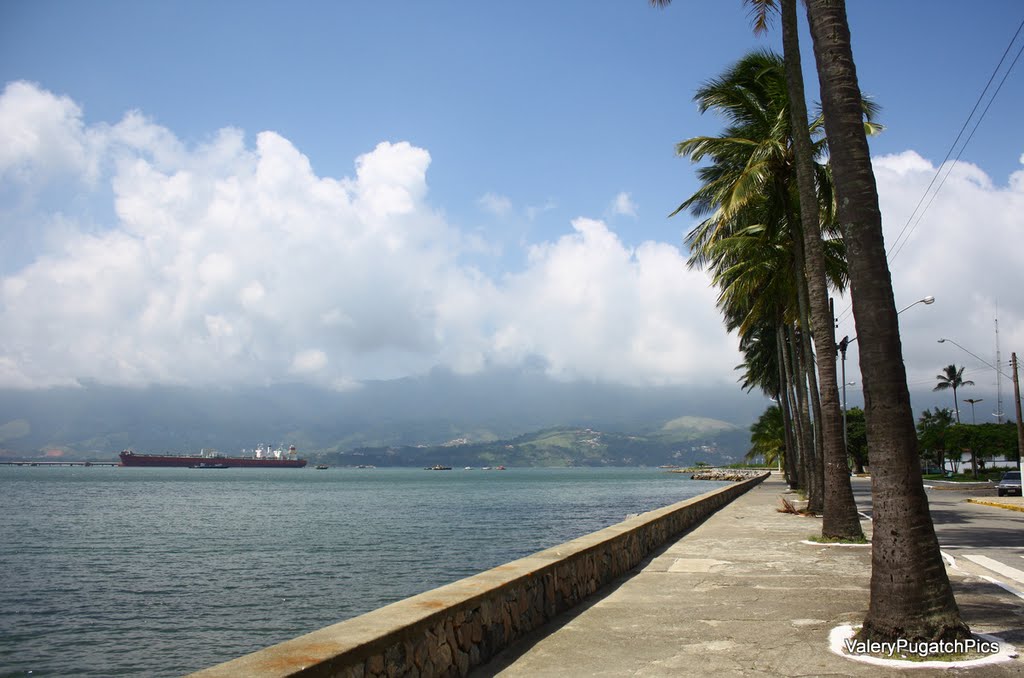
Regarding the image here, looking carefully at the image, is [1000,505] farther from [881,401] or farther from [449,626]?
[449,626]

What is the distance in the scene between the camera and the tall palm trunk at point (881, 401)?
580 centimetres

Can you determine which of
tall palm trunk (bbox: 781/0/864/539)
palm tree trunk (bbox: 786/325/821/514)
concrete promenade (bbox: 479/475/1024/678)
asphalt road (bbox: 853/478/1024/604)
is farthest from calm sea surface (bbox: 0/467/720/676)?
asphalt road (bbox: 853/478/1024/604)

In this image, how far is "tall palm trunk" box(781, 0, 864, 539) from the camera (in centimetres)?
1438

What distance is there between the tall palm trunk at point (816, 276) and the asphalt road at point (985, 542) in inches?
72.1

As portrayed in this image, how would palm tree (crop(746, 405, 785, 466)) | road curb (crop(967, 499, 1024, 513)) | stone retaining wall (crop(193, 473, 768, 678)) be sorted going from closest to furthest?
stone retaining wall (crop(193, 473, 768, 678)) → road curb (crop(967, 499, 1024, 513)) → palm tree (crop(746, 405, 785, 466))

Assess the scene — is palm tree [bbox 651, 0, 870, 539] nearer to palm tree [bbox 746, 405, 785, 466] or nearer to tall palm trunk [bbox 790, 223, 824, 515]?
tall palm trunk [bbox 790, 223, 824, 515]

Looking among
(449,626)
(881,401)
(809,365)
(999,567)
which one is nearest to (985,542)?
(999,567)

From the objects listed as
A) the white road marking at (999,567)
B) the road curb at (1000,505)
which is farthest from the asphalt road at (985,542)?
the road curb at (1000,505)

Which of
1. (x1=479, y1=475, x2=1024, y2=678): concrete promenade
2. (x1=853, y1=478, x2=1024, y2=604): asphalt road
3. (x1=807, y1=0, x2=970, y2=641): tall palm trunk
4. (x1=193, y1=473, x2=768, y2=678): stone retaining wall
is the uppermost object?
(x1=807, y1=0, x2=970, y2=641): tall palm trunk

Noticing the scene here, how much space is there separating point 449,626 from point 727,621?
10.6 feet

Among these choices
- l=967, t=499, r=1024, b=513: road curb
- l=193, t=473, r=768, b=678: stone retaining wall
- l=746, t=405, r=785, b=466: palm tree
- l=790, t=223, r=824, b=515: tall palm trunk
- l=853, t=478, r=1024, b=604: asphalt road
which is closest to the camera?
l=193, t=473, r=768, b=678: stone retaining wall

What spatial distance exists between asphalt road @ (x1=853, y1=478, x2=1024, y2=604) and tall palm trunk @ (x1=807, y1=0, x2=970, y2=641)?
3.50 meters

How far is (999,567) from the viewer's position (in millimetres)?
11258

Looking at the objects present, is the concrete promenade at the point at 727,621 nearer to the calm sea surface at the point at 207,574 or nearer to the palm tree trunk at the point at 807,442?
the calm sea surface at the point at 207,574
